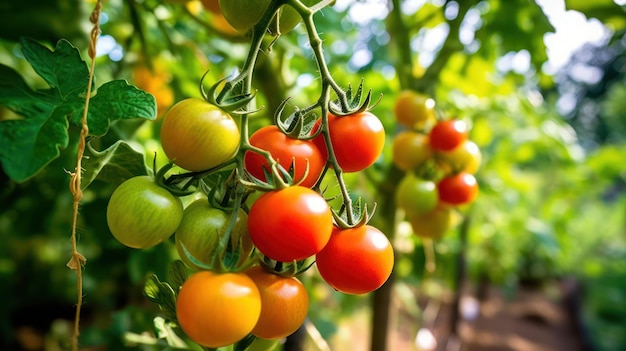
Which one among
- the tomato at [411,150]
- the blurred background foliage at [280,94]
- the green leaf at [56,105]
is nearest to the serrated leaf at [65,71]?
the green leaf at [56,105]

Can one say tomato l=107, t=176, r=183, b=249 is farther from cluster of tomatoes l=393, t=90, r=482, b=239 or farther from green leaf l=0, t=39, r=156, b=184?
cluster of tomatoes l=393, t=90, r=482, b=239

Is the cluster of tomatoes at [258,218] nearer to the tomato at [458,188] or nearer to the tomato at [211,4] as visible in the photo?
the tomato at [211,4]

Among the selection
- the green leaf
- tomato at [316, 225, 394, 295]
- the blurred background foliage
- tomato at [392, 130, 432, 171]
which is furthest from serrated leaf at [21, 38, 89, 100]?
tomato at [392, 130, 432, 171]

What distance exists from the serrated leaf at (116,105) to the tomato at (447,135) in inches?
18.7

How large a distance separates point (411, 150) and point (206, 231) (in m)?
0.47

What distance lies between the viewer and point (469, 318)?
3129 millimetres

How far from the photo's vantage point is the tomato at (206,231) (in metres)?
0.35

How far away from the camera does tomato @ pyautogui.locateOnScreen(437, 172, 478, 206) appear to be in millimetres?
729

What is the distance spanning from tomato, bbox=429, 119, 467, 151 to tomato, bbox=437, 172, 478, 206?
0.04 meters

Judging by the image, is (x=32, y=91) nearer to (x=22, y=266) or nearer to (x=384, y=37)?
(x=384, y=37)

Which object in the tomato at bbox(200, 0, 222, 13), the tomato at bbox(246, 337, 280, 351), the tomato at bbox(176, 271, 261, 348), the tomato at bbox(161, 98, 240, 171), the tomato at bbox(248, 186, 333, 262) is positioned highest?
the tomato at bbox(200, 0, 222, 13)

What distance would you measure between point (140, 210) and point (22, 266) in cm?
209

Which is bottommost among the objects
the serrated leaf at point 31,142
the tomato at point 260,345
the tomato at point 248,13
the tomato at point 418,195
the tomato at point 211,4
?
the tomato at point 418,195

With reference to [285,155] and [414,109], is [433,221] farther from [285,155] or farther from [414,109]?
[285,155]
